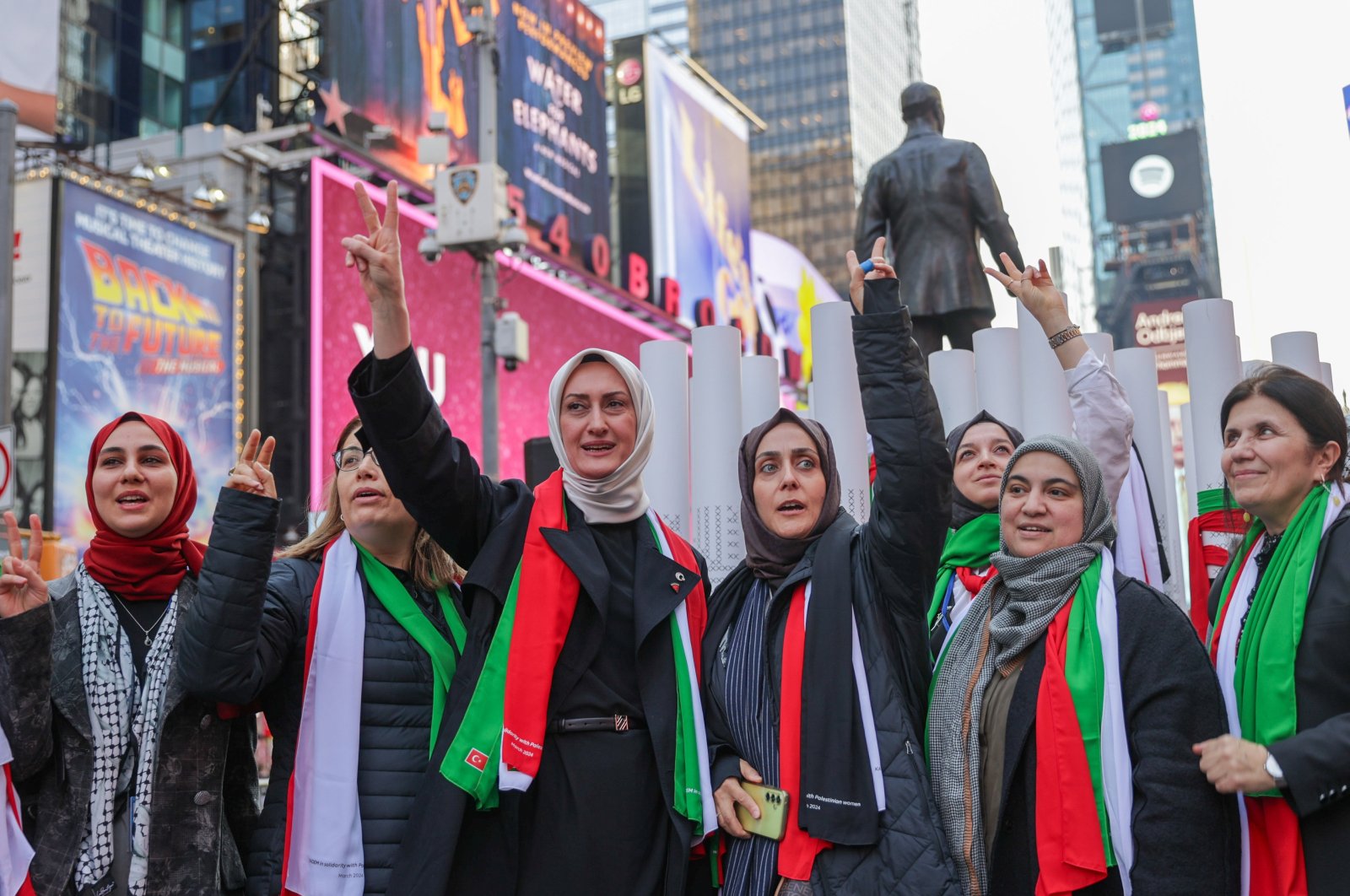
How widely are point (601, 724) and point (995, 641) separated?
956 mm

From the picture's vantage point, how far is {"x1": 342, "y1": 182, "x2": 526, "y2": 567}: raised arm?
273 cm

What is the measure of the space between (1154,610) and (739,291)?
103 ft

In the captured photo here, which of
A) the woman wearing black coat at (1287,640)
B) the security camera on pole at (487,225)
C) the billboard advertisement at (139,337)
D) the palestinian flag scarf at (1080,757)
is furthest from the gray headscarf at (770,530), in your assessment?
the billboard advertisement at (139,337)

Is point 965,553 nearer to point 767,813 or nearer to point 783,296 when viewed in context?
point 767,813

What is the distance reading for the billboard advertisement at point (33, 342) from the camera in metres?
Result: 14.1

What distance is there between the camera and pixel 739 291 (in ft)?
111

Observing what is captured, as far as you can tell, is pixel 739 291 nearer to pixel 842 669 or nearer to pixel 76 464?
pixel 76 464

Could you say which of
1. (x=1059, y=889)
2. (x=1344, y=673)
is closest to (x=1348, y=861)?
(x=1344, y=673)

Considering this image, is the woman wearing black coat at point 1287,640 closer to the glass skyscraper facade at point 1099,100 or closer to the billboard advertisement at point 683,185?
the billboard advertisement at point 683,185

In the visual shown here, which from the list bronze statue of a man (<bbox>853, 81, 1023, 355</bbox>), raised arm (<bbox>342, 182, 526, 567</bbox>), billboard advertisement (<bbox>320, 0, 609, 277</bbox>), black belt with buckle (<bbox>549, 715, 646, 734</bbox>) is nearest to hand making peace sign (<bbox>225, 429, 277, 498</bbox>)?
raised arm (<bbox>342, 182, 526, 567</bbox>)

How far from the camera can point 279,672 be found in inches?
121

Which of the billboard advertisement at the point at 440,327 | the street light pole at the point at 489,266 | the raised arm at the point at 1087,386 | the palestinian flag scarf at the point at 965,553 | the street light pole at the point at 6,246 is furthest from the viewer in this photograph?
the billboard advertisement at the point at 440,327

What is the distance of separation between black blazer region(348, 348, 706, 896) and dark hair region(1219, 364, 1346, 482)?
57.2 inches

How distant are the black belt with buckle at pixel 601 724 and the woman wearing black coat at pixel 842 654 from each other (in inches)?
10.2
